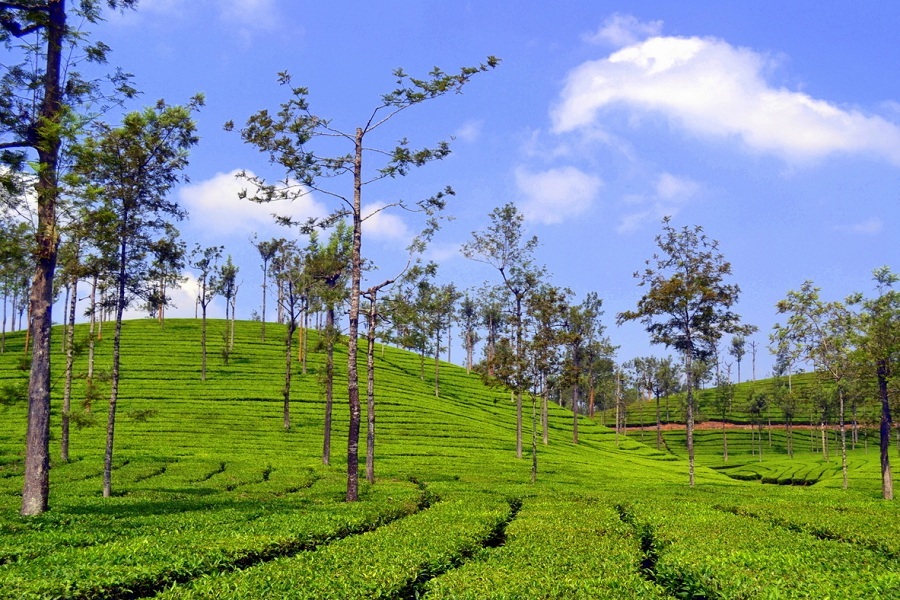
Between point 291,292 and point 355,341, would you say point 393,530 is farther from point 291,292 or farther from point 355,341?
point 291,292

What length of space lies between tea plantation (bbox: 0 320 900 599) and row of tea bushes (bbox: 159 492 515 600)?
0.16 feet

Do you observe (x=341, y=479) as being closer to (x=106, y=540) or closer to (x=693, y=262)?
(x=106, y=540)

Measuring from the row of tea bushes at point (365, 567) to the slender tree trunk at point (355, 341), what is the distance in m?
7.01

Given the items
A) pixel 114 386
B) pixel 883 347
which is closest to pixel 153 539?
pixel 114 386

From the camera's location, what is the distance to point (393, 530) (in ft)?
52.8

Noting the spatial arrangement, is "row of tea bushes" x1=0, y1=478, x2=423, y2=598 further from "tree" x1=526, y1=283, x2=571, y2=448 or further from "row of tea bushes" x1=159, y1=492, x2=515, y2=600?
"tree" x1=526, y1=283, x2=571, y2=448

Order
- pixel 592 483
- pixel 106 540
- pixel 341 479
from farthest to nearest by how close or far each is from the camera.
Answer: pixel 592 483 → pixel 341 479 → pixel 106 540

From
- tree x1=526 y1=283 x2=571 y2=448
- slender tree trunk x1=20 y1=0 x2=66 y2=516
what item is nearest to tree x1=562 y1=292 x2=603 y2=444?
tree x1=526 y1=283 x2=571 y2=448

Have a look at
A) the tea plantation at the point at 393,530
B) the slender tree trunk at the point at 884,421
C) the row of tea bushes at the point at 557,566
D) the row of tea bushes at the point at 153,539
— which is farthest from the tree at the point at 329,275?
the slender tree trunk at the point at 884,421

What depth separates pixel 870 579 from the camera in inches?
445

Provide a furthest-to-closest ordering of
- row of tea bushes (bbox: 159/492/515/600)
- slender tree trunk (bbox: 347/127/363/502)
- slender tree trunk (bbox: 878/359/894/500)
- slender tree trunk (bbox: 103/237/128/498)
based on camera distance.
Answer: slender tree trunk (bbox: 878/359/894/500) < slender tree trunk (bbox: 103/237/128/498) < slender tree trunk (bbox: 347/127/363/502) < row of tea bushes (bbox: 159/492/515/600)

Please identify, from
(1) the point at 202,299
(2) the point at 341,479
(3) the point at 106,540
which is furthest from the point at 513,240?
(3) the point at 106,540

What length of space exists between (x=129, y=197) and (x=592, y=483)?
30126 mm

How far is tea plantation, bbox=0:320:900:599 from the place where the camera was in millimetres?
10852
